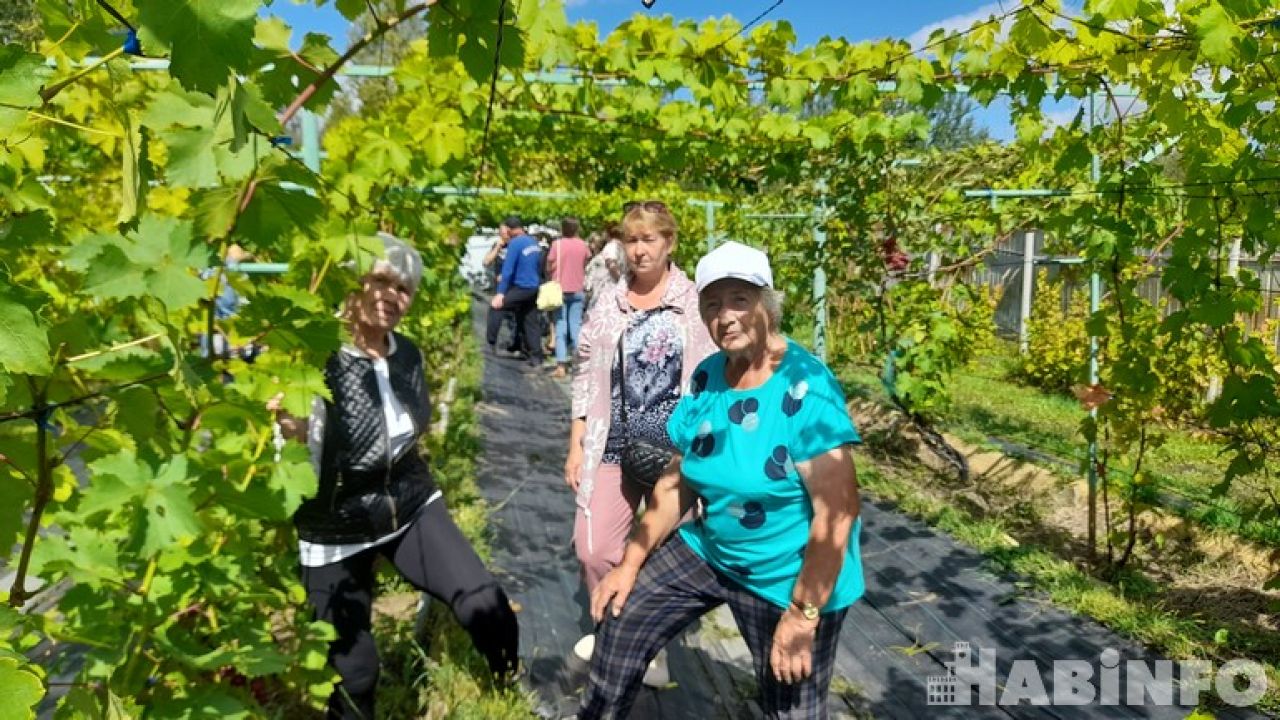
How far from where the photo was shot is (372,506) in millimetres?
2320

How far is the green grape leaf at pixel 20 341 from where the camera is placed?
736 millimetres

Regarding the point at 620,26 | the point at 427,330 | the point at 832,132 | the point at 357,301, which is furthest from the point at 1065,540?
the point at 427,330

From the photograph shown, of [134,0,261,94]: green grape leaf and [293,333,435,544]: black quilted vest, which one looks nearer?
[134,0,261,94]: green grape leaf

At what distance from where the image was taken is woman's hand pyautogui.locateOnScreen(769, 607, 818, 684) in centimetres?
190

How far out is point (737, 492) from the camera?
1.99m

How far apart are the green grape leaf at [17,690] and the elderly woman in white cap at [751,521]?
4.90 feet

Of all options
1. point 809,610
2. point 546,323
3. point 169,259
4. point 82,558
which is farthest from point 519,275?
point 169,259

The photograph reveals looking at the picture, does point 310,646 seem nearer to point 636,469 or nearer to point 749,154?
point 636,469

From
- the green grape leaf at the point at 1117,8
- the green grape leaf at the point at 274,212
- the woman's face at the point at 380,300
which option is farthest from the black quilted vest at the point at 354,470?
the green grape leaf at the point at 1117,8

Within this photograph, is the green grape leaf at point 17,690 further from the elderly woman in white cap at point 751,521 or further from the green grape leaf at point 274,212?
the elderly woman in white cap at point 751,521

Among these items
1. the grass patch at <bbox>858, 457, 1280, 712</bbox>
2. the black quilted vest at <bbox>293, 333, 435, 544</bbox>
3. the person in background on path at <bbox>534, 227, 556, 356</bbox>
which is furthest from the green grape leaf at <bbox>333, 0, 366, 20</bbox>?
the person in background on path at <bbox>534, 227, 556, 356</bbox>

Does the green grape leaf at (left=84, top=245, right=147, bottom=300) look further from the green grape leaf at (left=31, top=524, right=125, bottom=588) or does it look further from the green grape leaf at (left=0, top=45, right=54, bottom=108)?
the green grape leaf at (left=31, top=524, right=125, bottom=588)

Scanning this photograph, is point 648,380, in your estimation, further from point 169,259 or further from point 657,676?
point 169,259

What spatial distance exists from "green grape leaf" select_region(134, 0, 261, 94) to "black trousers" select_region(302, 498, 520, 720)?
6.36 feet
